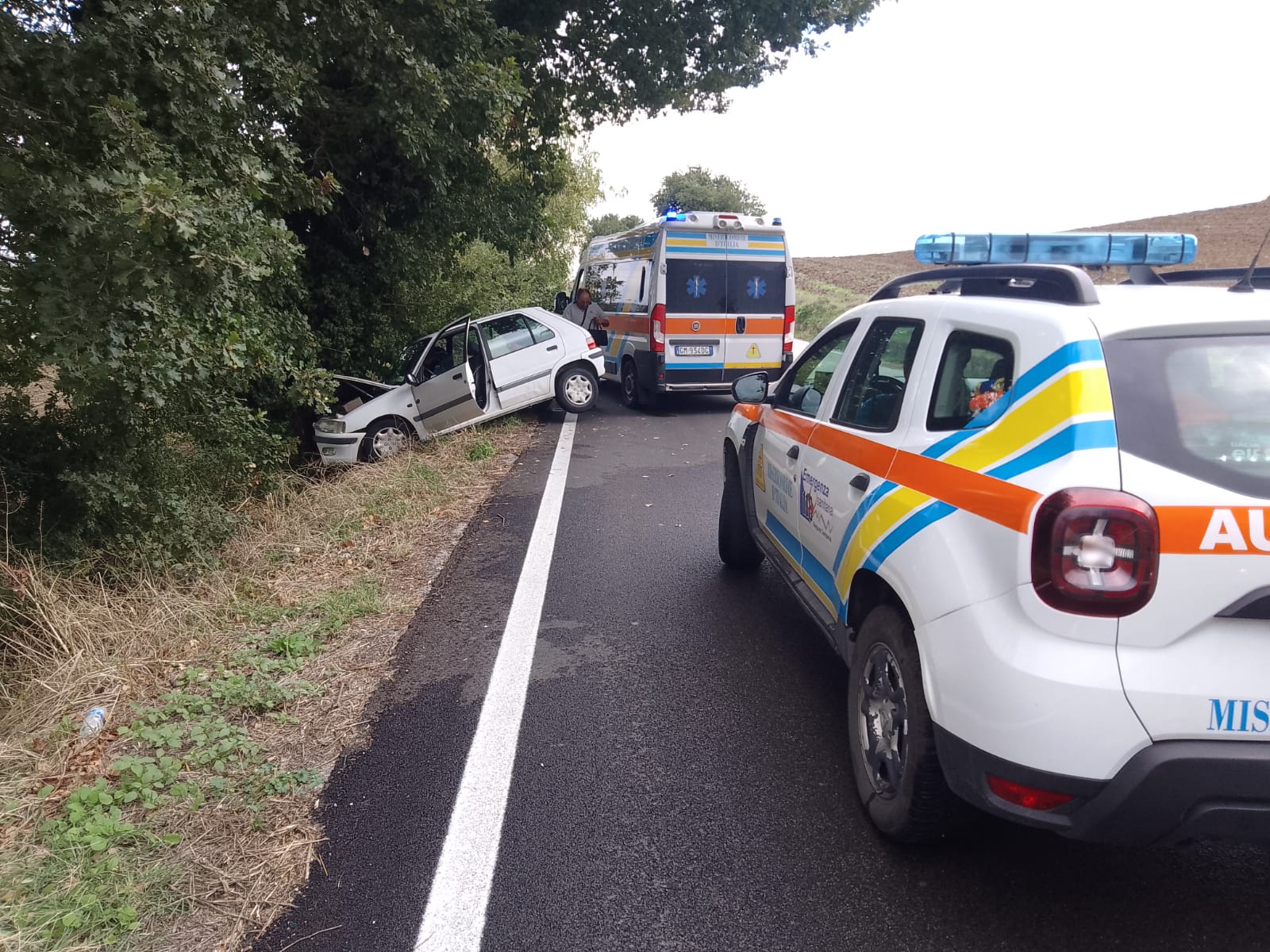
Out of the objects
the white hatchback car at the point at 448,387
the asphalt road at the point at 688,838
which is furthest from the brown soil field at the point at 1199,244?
the asphalt road at the point at 688,838

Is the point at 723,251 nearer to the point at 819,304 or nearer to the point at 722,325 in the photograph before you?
the point at 722,325

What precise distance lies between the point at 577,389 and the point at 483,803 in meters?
10.2

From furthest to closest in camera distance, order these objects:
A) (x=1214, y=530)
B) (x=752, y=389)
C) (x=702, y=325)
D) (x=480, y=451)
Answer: (x=702, y=325) < (x=480, y=451) < (x=752, y=389) < (x=1214, y=530)

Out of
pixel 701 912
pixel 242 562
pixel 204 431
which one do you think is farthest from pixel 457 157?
pixel 701 912

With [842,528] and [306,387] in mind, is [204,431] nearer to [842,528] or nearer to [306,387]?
[306,387]

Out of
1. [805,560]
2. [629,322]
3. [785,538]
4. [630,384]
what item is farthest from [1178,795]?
[630,384]

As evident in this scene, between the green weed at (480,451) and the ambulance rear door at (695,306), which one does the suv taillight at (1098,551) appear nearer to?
the green weed at (480,451)

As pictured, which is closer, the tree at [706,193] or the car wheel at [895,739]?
the car wheel at [895,739]

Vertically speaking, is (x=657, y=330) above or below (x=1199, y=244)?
below

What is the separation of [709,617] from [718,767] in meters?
1.66

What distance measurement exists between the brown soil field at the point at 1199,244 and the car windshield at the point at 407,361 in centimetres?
1914

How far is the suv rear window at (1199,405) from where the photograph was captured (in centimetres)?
224

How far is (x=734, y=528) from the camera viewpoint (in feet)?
18.9

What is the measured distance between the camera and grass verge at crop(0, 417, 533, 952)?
9.17ft
